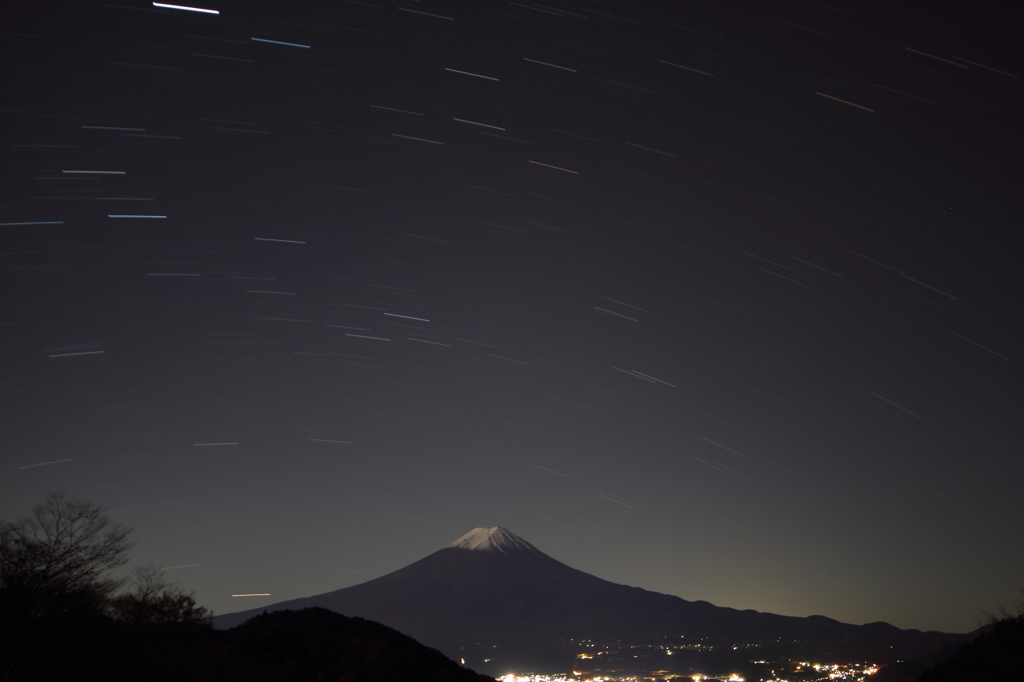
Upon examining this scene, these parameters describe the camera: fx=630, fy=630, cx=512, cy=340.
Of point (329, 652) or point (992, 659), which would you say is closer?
point (992, 659)

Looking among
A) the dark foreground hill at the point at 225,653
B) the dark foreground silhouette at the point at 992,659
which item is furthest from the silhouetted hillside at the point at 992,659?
the dark foreground hill at the point at 225,653

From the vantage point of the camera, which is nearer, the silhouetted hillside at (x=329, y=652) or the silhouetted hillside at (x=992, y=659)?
the silhouetted hillside at (x=992, y=659)

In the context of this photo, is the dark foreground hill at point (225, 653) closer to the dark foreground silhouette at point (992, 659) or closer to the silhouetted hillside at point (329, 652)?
the silhouetted hillside at point (329, 652)

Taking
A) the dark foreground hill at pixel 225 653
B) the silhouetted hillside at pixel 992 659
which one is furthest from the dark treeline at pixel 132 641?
the silhouetted hillside at pixel 992 659

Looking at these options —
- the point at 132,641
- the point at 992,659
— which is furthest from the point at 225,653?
the point at 992,659

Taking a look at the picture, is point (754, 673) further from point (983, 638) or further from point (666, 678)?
point (983, 638)

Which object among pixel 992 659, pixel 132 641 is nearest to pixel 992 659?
pixel 992 659

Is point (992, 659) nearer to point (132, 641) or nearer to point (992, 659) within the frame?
point (992, 659)

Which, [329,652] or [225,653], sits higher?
[329,652]
